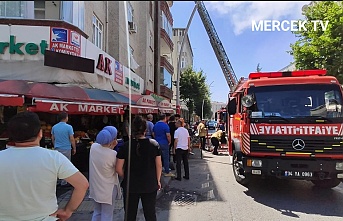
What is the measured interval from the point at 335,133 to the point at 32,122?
5.68 metres

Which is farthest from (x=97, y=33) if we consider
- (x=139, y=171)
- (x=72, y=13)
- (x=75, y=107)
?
A: (x=139, y=171)

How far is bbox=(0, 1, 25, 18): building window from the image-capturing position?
8.12 meters

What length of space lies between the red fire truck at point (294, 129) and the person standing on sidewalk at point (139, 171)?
3120 mm

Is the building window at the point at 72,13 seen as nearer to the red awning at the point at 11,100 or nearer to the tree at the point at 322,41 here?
the red awning at the point at 11,100

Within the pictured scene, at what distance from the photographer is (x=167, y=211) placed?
5.36m

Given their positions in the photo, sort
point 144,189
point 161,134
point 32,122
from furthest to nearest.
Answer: point 161,134
point 144,189
point 32,122

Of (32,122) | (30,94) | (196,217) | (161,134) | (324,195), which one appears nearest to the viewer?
(32,122)

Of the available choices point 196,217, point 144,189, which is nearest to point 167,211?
point 196,217

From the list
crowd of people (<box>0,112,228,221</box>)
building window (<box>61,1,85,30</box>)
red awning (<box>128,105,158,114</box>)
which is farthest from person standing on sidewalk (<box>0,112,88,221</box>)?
red awning (<box>128,105,158,114</box>)

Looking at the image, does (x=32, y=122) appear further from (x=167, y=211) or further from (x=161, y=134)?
(x=161, y=134)

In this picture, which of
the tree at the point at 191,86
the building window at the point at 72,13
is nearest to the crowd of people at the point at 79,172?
the building window at the point at 72,13

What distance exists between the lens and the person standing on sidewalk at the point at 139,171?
12.1 feet

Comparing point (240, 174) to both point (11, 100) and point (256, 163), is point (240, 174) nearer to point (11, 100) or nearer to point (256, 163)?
point (256, 163)

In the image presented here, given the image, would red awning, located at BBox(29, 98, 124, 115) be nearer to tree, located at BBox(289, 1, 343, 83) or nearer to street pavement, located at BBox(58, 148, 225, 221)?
street pavement, located at BBox(58, 148, 225, 221)
